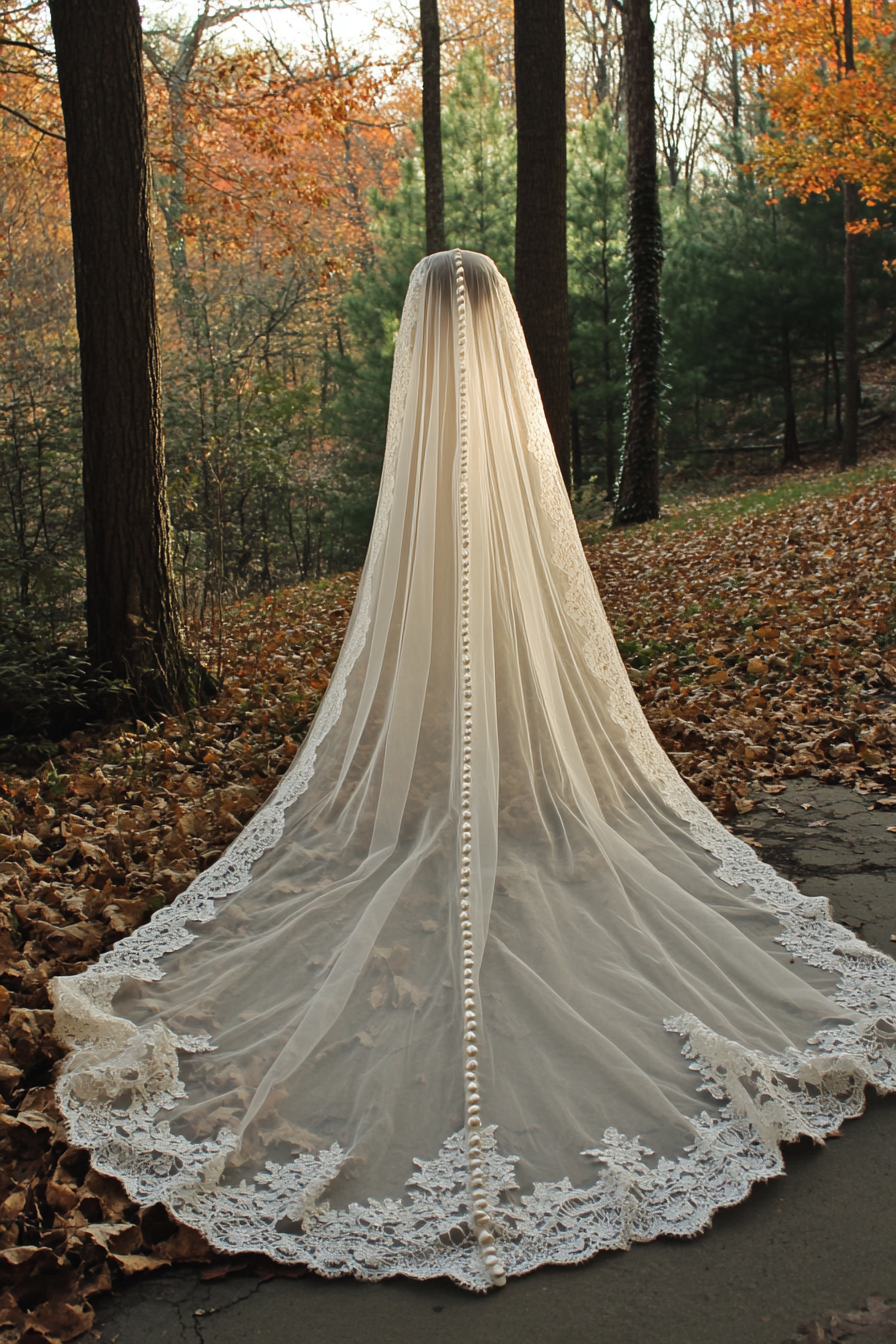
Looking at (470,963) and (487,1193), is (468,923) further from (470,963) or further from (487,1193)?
(487,1193)

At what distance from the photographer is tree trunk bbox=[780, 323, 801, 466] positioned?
18.3 metres

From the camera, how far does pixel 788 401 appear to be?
18.9m

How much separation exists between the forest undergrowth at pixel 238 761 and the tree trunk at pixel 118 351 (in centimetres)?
43

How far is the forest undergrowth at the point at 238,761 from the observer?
1967mm

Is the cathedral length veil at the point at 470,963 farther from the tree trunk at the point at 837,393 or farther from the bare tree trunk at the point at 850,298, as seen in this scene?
the tree trunk at the point at 837,393

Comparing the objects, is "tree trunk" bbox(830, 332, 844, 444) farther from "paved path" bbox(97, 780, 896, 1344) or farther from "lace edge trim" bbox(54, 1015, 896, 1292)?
"paved path" bbox(97, 780, 896, 1344)

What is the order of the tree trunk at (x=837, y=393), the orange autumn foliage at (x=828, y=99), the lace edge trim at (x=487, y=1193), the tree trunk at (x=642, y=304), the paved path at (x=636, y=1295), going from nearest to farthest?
1. the paved path at (x=636, y=1295)
2. the lace edge trim at (x=487, y=1193)
3. the tree trunk at (x=642, y=304)
4. the orange autumn foliage at (x=828, y=99)
5. the tree trunk at (x=837, y=393)

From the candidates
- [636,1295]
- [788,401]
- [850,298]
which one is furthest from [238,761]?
[788,401]

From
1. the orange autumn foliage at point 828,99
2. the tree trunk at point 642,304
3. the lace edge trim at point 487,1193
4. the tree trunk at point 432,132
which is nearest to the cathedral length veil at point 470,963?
the lace edge trim at point 487,1193

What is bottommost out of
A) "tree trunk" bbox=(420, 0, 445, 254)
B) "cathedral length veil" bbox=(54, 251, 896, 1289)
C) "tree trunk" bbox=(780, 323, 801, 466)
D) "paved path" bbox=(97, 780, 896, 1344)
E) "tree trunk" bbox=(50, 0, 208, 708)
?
"paved path" bbox=(97, 780, 896, 1344)

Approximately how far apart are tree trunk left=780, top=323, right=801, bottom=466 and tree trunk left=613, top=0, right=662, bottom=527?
641 centimetres

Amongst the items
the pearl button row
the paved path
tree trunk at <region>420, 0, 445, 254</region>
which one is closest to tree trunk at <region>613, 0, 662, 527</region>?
tree trunk at <region>420, 0, 445, 254</region>

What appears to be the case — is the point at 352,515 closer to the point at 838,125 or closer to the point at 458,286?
the point at 838,125

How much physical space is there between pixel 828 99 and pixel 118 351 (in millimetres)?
12056
